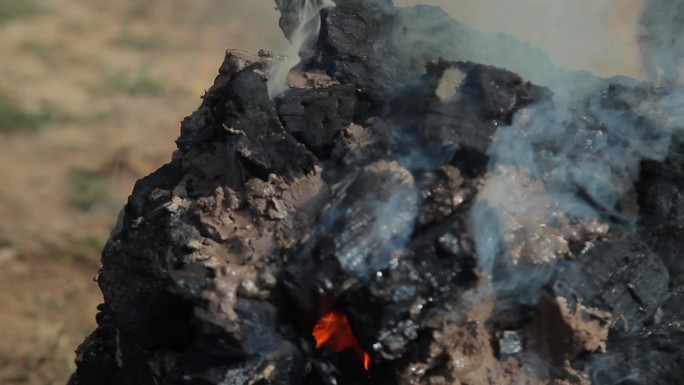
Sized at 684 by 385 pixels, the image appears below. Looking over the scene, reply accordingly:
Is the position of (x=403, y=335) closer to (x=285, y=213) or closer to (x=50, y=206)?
(x=285, y=213)

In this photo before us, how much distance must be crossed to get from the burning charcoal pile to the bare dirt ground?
6.66 ft

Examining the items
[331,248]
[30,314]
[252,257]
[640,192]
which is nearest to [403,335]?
[331,248]

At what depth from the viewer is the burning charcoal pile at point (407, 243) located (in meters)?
1.71

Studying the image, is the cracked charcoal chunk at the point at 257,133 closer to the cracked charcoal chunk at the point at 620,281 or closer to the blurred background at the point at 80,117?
the cracked charcoal chunk at the point at 620,281

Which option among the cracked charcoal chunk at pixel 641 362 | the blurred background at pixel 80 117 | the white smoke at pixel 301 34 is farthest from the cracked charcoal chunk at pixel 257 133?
the blurred background at pixel 80 117

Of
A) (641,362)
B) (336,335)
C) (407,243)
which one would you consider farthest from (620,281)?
(336,335)

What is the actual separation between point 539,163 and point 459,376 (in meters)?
0.70

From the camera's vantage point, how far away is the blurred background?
385 cm

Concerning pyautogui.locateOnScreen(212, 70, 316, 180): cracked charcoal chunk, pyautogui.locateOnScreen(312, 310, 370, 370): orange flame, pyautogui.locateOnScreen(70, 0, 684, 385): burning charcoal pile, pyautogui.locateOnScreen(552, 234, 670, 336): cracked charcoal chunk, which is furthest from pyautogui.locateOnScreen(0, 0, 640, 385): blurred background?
pyautogui.locateOnScreen(312, 310, 370, 370): orange flame

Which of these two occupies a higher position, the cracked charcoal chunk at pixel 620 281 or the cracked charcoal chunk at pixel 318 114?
the cracked charcoal chunk at pixel 318 114

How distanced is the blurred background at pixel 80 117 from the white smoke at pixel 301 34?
1614mm

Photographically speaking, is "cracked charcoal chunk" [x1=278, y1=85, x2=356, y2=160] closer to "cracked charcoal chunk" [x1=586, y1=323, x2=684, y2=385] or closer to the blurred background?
"cracked charcoal chunk" [x1=586, y1=323, x2=684, y2=385]

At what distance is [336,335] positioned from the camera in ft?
6.11

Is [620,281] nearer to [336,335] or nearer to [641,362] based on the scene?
[641,362]
